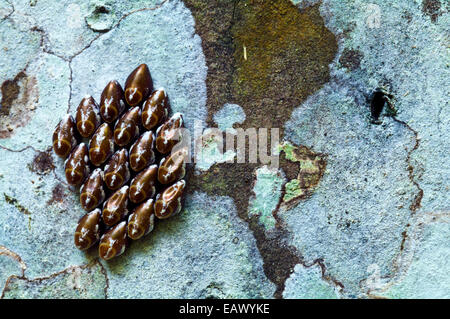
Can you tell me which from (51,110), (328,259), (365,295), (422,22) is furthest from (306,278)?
(51,110)

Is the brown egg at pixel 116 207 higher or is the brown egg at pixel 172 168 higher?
the brown egg at pixel 172 168

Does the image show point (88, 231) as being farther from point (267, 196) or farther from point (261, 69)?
point (261, 69)

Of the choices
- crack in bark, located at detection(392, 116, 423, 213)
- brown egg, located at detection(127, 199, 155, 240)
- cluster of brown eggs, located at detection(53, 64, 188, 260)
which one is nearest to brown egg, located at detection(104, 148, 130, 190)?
cluster of brown eggs, located at detection(53, 64, 188, 260)

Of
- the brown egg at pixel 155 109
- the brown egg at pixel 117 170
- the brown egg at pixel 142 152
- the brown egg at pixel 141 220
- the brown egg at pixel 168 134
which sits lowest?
the brown egg at pixel 141 220

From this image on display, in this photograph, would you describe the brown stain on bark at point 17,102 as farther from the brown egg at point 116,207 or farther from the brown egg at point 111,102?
the brown egg at point 116,207

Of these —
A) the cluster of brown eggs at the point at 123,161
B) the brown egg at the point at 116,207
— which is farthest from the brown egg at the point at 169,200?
the brown egg at the point at 116,207

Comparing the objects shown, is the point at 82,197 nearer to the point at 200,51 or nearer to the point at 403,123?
the point at 200,51
